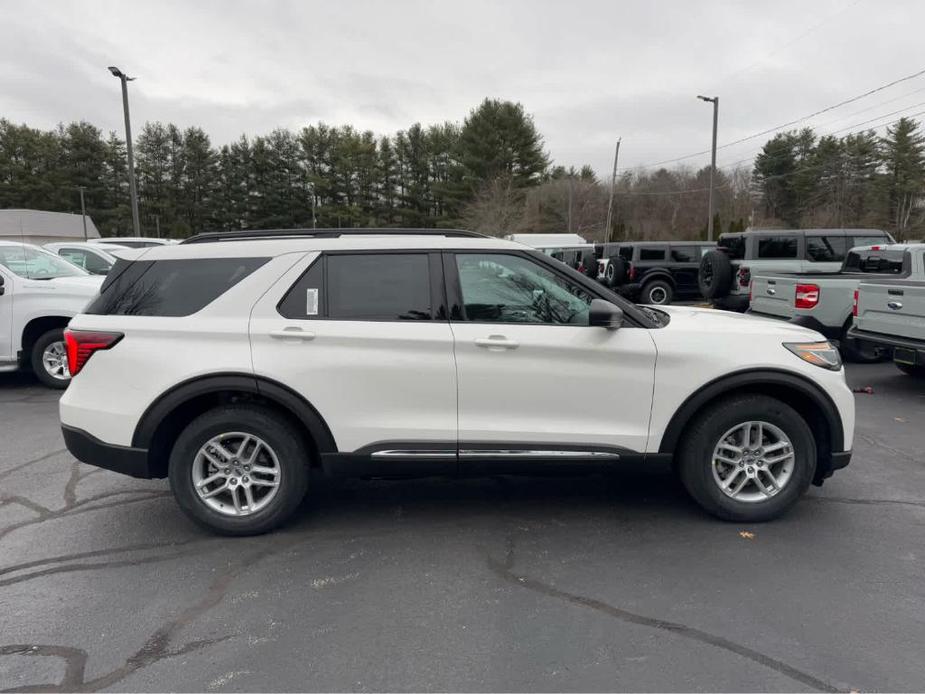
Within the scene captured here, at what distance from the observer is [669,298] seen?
57.9 feet

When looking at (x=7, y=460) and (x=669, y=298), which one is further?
(x=669, y=298)

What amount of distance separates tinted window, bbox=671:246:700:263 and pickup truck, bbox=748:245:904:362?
8574mm

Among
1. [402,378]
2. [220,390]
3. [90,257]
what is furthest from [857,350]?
[90,257]

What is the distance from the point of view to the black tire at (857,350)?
8.15m

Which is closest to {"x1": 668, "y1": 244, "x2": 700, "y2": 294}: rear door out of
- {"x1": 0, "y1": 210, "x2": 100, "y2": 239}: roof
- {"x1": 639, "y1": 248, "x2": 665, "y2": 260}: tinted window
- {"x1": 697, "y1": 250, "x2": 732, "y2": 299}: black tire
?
{"x1": 639, "y1": 248, "x2": 665, "y2": 260}: tinted window

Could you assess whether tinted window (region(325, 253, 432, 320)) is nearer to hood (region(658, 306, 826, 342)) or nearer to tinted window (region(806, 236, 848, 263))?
hood (region(658, 306, 826, 342))

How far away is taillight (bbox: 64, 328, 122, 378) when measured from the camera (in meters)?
3.55

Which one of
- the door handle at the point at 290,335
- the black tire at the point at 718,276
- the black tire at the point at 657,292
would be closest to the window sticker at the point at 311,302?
the door handle at the point at 290,335

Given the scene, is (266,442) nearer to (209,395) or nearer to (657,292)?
(209,395)

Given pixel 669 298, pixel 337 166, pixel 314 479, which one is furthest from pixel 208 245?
pixel 337 166

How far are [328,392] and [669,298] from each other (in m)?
15.7

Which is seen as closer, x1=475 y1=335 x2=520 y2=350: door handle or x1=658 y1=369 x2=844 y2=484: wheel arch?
x1=475 y1=335 x2=520 y2=350: door handle

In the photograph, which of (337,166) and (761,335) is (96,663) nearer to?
(761,335)

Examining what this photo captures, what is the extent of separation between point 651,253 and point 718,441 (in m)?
14.7
